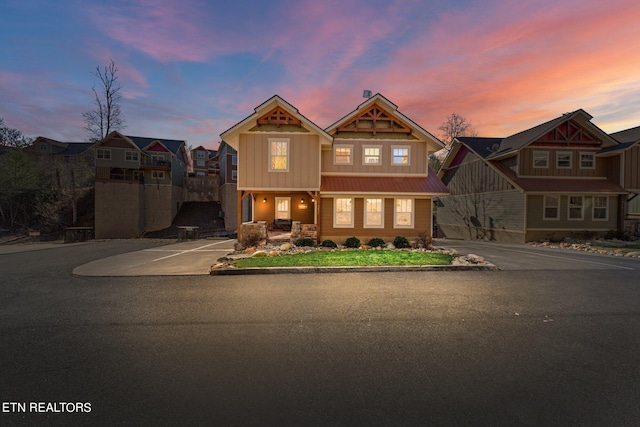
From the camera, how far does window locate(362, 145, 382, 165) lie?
1789 cm

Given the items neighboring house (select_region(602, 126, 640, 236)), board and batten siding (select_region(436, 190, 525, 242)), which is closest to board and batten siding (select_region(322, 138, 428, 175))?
board and batten siding (select_region(436, 190, 525, 242))

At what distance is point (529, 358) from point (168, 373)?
201 inches

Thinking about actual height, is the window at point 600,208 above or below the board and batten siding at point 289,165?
below

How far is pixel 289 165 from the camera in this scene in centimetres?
1606

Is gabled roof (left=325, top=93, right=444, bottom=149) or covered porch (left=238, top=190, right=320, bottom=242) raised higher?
gabled roof (left=325, top=93, right=444, bottom=149)

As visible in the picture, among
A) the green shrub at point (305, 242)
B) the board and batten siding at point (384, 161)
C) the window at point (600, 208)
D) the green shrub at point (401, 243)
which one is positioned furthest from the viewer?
the window at point (600, 208)

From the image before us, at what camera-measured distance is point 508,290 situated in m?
7.46

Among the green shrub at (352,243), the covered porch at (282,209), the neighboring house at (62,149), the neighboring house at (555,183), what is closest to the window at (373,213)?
the green shrub at (352,243)

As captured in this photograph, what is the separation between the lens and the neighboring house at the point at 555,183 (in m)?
21.1

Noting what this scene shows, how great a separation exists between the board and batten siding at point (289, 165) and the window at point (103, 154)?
109ft

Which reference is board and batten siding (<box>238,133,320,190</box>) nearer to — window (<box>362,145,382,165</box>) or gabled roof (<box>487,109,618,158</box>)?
window (<box>362,145,382,165</box>)

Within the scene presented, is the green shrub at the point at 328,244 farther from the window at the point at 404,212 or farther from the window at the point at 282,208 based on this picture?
the window at the point at 282,208

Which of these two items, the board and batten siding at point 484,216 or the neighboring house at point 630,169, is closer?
the neighboring house at point 630,169

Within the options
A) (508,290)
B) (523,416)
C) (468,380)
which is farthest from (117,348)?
(508,290)
